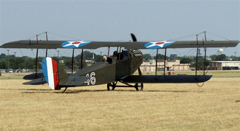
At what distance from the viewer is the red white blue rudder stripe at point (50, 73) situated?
57.8 ft

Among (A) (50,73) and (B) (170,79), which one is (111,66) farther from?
(A) (50,73)

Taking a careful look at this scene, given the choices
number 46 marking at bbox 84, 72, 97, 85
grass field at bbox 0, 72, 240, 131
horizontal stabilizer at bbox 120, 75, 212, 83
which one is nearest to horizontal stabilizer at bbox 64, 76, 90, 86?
number 46 marking at bbox 84, 72, 97, 85

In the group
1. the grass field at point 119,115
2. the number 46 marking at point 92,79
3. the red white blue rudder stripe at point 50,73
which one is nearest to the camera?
the grass field at point 119,115

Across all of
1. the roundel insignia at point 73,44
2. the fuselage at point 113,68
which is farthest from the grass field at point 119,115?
the roundel insignia at point 73,44

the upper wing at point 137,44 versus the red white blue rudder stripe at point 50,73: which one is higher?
the upper wing at point 137,44

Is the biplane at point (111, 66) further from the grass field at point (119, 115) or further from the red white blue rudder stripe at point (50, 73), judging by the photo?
the grass field at point (119, 115)

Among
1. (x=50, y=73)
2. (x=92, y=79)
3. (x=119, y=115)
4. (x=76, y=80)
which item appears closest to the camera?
(x=119, y=115)

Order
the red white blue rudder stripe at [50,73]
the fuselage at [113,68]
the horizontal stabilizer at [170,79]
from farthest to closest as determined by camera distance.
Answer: the horizontal stabilizer at [170,79] → the fuselage at [113,68] → the red white blue rudder stripe at [50,73]

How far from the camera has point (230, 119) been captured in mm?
10523

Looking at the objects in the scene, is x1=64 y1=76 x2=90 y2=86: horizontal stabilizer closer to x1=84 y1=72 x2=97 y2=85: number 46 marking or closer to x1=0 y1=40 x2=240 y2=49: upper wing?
x1=84 y1=72 x2=97 y2=85: number 46 marking

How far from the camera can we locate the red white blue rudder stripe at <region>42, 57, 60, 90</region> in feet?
57.8

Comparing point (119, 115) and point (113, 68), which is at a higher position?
point (113, 68)

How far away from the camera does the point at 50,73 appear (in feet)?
58.0

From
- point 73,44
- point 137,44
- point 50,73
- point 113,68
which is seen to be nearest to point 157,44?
point 137,44
